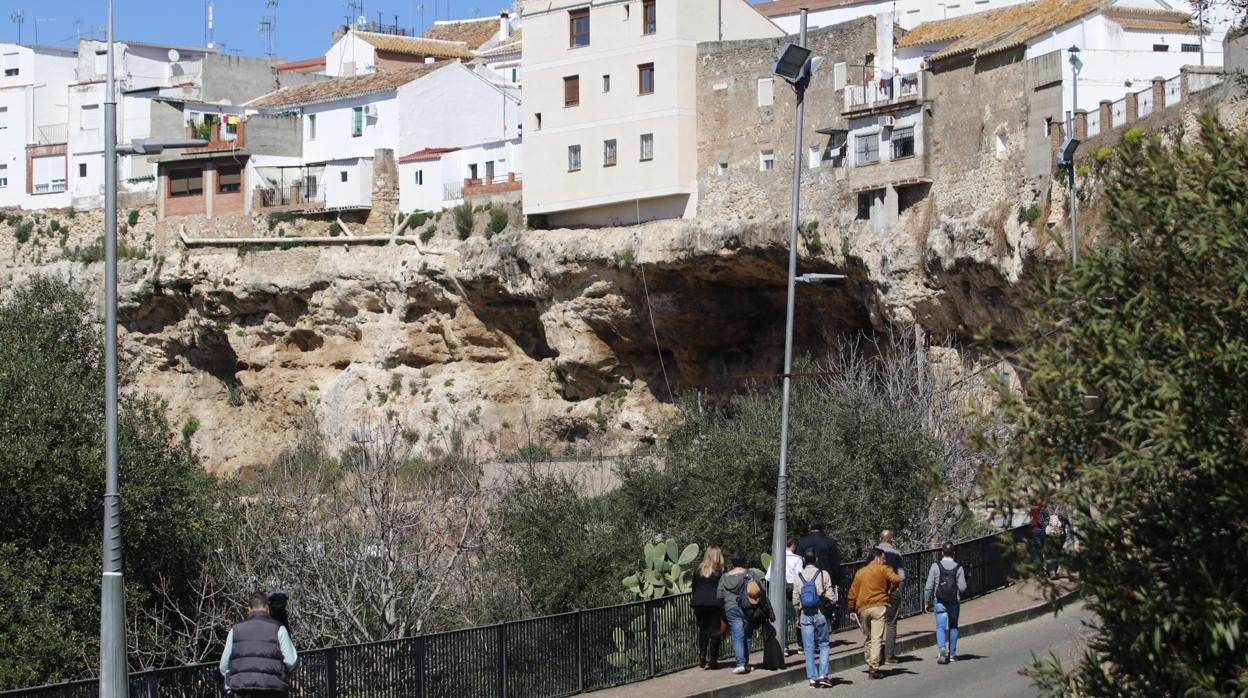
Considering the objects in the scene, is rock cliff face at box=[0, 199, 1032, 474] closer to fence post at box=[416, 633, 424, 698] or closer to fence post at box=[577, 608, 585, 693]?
fence post at box=[577, 608, 585, 693]

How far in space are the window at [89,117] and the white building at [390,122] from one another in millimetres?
13509

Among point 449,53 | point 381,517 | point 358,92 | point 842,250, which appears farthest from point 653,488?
point 449,53

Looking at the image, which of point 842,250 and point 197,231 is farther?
point 197,231

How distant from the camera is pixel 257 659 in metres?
14.2

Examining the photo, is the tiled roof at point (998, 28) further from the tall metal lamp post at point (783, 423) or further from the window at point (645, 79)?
the tall metal lamp post at point (783, 423)

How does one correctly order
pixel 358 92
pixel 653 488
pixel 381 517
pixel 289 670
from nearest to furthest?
pixel 289 670
pixel 381 517
pixel 653 488
pixel 358 92

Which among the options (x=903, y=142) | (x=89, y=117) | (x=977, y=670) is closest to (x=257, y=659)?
(x=977, y=670)

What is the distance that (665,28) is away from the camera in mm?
51219

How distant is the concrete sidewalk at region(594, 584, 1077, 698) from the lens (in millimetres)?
19203

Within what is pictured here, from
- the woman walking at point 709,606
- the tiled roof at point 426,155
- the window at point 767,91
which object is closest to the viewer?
the woman walking at point 709,606

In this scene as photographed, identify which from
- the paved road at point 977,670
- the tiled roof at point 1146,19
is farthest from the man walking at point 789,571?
the tiled roof at point 1146,19

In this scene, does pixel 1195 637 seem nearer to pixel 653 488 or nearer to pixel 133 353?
pixel 653 488

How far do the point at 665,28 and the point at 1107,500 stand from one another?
4275 cm

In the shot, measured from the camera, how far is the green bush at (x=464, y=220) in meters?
56.0
